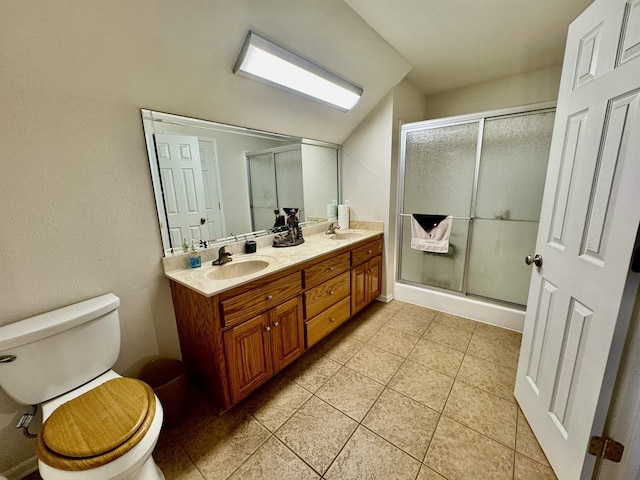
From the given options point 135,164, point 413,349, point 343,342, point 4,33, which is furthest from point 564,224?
point 4,33

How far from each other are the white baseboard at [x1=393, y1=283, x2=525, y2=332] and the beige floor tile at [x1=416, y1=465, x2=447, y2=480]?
1639mm

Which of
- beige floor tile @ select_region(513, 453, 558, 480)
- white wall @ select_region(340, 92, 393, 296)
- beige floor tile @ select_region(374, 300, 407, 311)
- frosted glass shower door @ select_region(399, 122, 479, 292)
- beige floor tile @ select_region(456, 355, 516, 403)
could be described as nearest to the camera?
beige floor tile @ select_region(513, 453, 558, 480)

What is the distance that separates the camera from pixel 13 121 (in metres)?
1.01

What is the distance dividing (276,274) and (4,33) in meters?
1.44

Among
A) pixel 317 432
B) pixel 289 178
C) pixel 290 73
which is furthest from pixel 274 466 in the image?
pixel 290 73

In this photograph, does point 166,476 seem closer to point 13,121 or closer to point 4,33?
point 13,121

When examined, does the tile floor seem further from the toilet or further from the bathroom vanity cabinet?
the toilet

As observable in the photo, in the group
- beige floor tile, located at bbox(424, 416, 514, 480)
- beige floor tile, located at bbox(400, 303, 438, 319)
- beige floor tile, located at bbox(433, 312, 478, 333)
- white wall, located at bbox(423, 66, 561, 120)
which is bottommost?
beige floor tile, located at bbox(424, 416, 514, 480)

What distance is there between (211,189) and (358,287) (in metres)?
1.51

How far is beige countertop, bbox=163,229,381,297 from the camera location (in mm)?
1312

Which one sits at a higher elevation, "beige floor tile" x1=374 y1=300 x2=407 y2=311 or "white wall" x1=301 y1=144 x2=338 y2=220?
"white wall" x1=301 y1=144 x2=338 y2=220

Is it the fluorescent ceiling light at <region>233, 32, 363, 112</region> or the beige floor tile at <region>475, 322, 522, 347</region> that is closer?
the fluorescent ceiling light at <region>233, 32, 363, 112</region>

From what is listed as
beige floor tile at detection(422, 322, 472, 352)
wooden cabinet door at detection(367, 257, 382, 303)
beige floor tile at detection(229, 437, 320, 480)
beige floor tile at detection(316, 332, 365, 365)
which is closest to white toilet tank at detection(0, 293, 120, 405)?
beige floor tile at detection(229, 437, 320, 480)

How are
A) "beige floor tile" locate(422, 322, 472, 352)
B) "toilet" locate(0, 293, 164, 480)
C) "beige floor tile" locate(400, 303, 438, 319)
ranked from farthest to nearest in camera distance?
"beige floor tile" locate(400, 303, 438, 319) → "beige floor tile" locate(422, 322, 472, 352) → "toilet" locate(0, 293, 164, 480)
